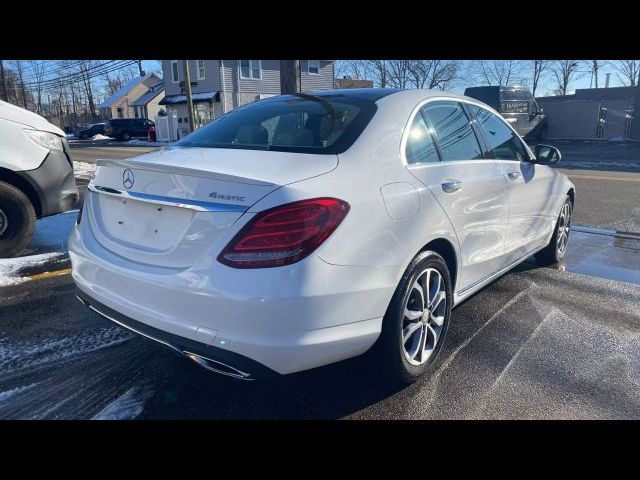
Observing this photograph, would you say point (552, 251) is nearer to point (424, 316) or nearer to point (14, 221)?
point (424, 316)

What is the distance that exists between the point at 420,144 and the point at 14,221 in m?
4.35

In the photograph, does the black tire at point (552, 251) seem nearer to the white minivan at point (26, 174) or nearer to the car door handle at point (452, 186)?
the car door handle at point (452, 186)

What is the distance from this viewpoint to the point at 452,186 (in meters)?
2.91

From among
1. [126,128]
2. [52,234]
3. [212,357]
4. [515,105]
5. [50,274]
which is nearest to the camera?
[212,357]

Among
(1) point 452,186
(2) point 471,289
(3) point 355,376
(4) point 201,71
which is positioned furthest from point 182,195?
(4) point 201,71

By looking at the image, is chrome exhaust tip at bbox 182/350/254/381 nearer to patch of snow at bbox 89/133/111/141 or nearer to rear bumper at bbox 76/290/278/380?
rear bumper at bbox 76/290/278/380

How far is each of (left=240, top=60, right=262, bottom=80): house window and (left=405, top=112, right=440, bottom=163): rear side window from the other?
28.2 m

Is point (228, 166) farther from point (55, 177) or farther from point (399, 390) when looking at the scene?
point (55, 177)

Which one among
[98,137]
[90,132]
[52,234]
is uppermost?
[52,234]

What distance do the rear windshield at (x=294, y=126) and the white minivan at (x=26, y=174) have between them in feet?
8.72

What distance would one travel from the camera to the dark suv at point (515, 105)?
19.8 metres

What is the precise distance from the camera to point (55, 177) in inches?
203
